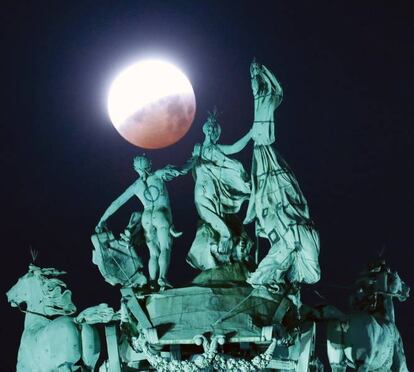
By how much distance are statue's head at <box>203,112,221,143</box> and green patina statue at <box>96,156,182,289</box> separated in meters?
0.78

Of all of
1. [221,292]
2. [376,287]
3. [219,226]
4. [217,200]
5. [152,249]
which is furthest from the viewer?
[376,287]

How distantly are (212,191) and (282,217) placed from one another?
4.82ft

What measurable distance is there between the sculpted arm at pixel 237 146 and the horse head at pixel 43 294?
11.2 feet

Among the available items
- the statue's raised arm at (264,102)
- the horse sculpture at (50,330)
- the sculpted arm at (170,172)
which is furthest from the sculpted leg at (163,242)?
the statue's raised arm at (264,102)

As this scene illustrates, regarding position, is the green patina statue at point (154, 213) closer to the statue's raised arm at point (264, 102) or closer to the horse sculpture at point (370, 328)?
the statue's raised arm at point (264, 102)

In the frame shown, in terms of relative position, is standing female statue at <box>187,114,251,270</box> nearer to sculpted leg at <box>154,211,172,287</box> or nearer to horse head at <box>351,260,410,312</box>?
sculpted leg at <box>154,211,172,287</box>

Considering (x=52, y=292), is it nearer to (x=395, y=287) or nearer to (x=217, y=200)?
(x=217, y=200)

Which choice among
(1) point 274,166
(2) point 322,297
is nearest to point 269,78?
(1) point 274,166

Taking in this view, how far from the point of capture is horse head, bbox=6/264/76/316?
121 feet

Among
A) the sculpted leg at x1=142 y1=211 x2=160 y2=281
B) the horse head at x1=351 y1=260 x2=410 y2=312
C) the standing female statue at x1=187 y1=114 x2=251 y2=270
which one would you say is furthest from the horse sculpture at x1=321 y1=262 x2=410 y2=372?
the sculpted leg at x1=142 y1=211 x2=160 y2=281

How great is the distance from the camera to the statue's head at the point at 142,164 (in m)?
36.4

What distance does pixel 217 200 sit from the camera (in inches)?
1441

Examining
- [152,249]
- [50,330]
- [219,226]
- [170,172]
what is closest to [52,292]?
[50,330]

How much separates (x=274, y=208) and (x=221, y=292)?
5.33ft
